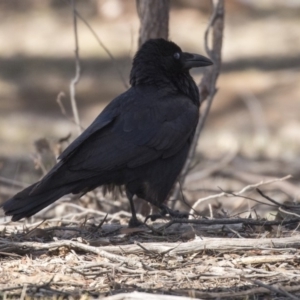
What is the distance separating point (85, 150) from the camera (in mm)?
6324

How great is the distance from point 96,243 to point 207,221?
80 cm

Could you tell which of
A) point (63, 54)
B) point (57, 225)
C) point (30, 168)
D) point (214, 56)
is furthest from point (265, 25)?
point (57, 225)

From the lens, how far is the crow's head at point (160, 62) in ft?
23.5

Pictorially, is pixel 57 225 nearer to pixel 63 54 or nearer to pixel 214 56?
pixel 214 56

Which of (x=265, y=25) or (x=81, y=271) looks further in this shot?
(x=265, y=25)

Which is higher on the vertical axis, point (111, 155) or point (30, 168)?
point (111, 155)

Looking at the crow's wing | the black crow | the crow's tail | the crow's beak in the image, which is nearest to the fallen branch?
the crow's tail

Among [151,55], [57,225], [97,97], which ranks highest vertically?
[151,55]

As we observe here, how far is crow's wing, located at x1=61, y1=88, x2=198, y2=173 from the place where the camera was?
6.28 meters

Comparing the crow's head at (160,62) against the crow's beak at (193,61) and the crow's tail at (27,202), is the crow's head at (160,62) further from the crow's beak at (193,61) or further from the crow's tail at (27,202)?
the crow's tail at (27,202)

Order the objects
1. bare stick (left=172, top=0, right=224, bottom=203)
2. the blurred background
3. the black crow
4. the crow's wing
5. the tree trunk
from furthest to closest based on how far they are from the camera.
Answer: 1. the blurred background
2. bare stick (left=172, top=0, right=224, bottom=203)
3. the tree trunk
4. the crow's wing
5. the black crow

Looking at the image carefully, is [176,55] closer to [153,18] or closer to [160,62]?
[160,62]

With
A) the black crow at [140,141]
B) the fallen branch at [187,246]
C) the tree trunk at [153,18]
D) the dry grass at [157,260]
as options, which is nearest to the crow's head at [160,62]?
the black crow at [140,141]

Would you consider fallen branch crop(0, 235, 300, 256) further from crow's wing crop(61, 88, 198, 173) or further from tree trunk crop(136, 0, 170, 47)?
tree trunk crop(136, 0, 170, 47)
